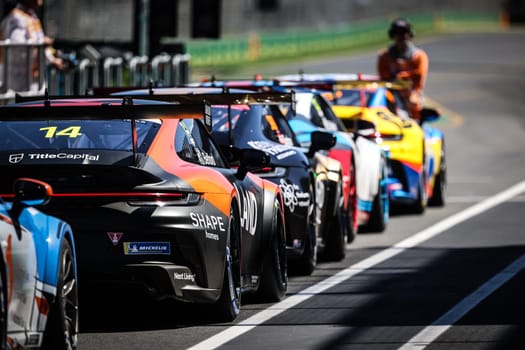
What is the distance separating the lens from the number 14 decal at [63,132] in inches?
418

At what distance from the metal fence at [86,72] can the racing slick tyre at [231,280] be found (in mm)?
6452

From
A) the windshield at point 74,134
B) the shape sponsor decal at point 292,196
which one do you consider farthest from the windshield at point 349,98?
the windshield at point 74,134

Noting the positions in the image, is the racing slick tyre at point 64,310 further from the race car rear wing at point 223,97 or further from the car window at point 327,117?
the car window at point 327,117

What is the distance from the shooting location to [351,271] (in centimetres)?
1445

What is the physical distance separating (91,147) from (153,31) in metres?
17.1

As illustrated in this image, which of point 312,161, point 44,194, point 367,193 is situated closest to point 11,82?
point 367,193

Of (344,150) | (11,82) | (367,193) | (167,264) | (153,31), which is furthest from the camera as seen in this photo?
(153,31)

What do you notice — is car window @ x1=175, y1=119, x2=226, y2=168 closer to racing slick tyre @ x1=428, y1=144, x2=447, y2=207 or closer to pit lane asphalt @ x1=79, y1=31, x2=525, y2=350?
pit lane asphalt @ x1=79, y1=31, x2=525, y2=350

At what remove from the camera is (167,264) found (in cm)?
1027

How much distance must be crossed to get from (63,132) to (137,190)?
0.71 meters

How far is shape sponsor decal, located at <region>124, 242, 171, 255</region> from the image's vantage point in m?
10.2

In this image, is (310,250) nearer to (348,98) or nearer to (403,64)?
(348,98)

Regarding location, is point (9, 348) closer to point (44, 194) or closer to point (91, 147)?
point (44, 194)

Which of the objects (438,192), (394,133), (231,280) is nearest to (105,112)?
(231,280)
